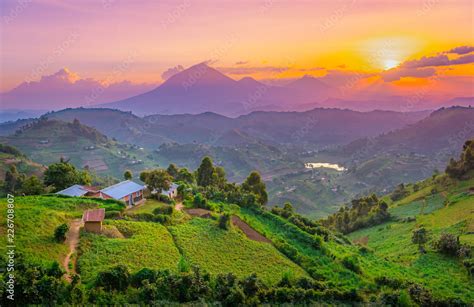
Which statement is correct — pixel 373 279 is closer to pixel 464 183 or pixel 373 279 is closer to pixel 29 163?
pixel 464 183

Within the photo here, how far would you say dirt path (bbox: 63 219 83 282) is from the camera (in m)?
21.3

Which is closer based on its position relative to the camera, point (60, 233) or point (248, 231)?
point (60, 233)

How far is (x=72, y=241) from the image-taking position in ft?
82.7

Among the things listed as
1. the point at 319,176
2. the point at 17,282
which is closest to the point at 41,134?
the point at 319,176

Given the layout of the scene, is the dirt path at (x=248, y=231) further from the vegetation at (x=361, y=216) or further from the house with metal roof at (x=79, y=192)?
the vegetation at (x=361, y=216)

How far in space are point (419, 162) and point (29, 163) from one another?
160 m

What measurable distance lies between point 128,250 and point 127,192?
50.2 feet

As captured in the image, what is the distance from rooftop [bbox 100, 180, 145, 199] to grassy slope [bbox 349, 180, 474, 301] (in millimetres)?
28786

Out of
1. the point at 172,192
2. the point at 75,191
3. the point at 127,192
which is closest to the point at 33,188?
the point at 75,191

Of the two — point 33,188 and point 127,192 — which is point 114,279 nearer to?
point 127,192

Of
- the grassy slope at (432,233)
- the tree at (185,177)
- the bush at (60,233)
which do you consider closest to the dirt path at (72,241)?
the bush at (60,233)

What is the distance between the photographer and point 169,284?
2012 cm

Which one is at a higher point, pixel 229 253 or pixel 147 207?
pixel 147 207

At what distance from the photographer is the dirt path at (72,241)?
21.3m
